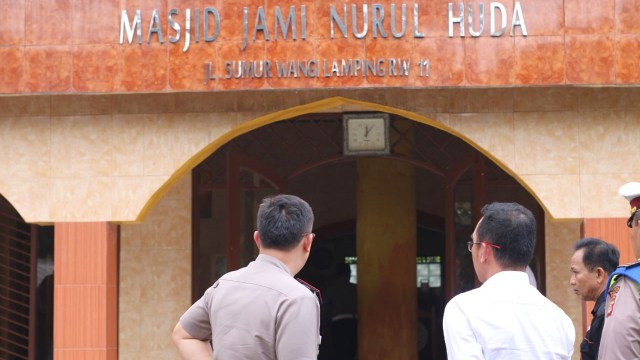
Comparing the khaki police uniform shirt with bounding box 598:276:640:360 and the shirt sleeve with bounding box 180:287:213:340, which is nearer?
the shirt sleeve with bounding box 180:287:213:340

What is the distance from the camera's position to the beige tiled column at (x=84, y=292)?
26.4ft

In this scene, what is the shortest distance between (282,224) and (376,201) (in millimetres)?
7445

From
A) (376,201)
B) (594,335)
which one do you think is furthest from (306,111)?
(594,335)

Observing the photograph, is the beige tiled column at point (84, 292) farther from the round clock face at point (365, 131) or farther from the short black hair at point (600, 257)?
the short black hair at point (600, 257)

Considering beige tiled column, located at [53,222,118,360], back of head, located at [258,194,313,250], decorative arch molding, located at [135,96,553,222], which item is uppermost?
decorative arch molding, located at [135,96,553,222]

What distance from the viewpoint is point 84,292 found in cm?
811

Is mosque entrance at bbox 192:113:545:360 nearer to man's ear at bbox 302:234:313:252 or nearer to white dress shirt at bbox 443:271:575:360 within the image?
man's ear at bbox 302:234:313:252

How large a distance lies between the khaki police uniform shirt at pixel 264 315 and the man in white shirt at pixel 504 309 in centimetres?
39

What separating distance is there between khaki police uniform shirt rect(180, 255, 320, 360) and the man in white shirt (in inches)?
15.4

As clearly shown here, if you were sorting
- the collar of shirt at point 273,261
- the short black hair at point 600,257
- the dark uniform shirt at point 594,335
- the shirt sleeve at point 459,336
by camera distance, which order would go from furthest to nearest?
1. the short black hair at point 600,257
2. the dark uniform shirt at point 594,335
3. the collar of shirt at point 273,261
4. the shirt sleeve at point 459,336

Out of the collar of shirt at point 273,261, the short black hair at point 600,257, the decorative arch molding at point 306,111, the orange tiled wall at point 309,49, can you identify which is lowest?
the short black hair at point 600,257

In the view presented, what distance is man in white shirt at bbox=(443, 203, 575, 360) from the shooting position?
301 cm

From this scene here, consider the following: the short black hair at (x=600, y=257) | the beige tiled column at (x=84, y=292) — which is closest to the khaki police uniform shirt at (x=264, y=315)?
the short black hair at (x=600, y=257)

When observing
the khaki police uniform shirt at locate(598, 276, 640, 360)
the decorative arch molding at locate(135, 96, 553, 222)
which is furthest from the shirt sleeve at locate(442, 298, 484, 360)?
the decorative arch molding at locate(135, 96, 553, 222)
